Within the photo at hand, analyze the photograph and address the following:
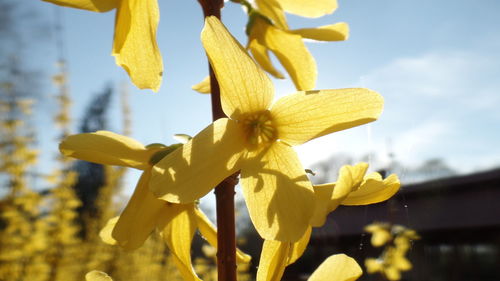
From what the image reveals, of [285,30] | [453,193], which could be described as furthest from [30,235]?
[453,193]

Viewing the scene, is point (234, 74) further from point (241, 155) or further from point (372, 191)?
point (372, 191)

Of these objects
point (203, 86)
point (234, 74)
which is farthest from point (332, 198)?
point (203, 86)

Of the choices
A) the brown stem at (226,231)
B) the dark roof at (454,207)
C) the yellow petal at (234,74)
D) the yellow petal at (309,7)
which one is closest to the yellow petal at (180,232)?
the brown stem at (226,231)

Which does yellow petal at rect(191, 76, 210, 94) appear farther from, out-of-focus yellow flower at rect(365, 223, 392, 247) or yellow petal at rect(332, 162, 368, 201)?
out-of-focus yellow flower at rect(365, 223, 392, 247)

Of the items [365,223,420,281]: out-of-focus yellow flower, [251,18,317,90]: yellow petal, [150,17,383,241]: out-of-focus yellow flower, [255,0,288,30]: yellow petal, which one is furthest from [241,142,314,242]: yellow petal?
[365,223,420,281]: out-of-focus yellow flower

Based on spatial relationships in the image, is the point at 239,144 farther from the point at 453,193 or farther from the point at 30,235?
the point at 453,193
